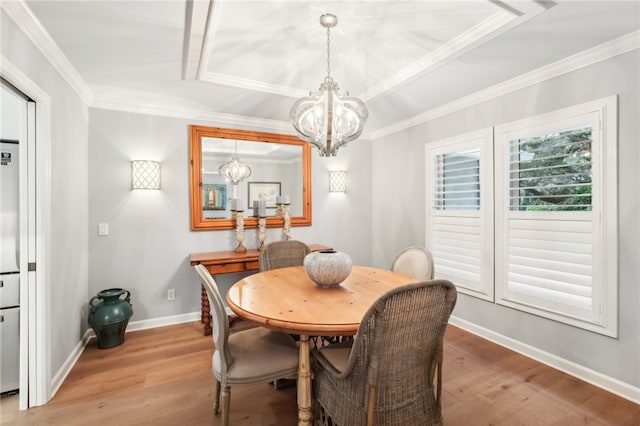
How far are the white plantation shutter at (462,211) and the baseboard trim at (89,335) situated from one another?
292 cm

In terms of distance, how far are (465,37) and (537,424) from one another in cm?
252

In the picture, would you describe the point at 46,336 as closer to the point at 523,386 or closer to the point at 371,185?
the point at 523,386

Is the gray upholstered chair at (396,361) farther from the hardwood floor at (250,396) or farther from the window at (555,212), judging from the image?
the window at (555,212)

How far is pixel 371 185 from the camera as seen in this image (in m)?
4.56

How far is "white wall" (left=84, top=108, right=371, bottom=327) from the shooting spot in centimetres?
307

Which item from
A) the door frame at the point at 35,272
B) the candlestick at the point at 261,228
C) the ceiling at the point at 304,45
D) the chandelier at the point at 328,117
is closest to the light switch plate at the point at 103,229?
the door frame at the point at 35,272

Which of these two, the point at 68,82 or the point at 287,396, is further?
the point at 68,82

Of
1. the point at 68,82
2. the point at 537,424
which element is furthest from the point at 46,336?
the point at 537,424

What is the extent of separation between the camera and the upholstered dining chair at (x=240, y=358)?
1.59m

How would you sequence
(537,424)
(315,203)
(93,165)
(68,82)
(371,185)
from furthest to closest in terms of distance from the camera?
1. (371,185)
2. (315,203)
3. (93,165)
4. (68,82)
5. (537,424)

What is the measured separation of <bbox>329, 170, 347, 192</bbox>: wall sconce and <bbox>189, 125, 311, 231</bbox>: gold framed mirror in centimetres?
35

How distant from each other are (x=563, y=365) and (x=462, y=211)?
152 centimetres

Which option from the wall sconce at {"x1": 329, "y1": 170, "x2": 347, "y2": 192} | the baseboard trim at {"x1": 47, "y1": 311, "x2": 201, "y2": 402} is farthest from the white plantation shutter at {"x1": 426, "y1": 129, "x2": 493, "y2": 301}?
the baseboard trim at {"x1": 47, "y1": 311, "x2": 201, "y2": 402}

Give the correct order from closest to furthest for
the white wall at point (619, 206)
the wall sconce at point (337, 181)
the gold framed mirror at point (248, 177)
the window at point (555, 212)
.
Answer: the white wall at point (619, 206) → the window at point (555, 212) → the gold framed mirror at point (248, 177) → the wall sconce at point (337, 181)
